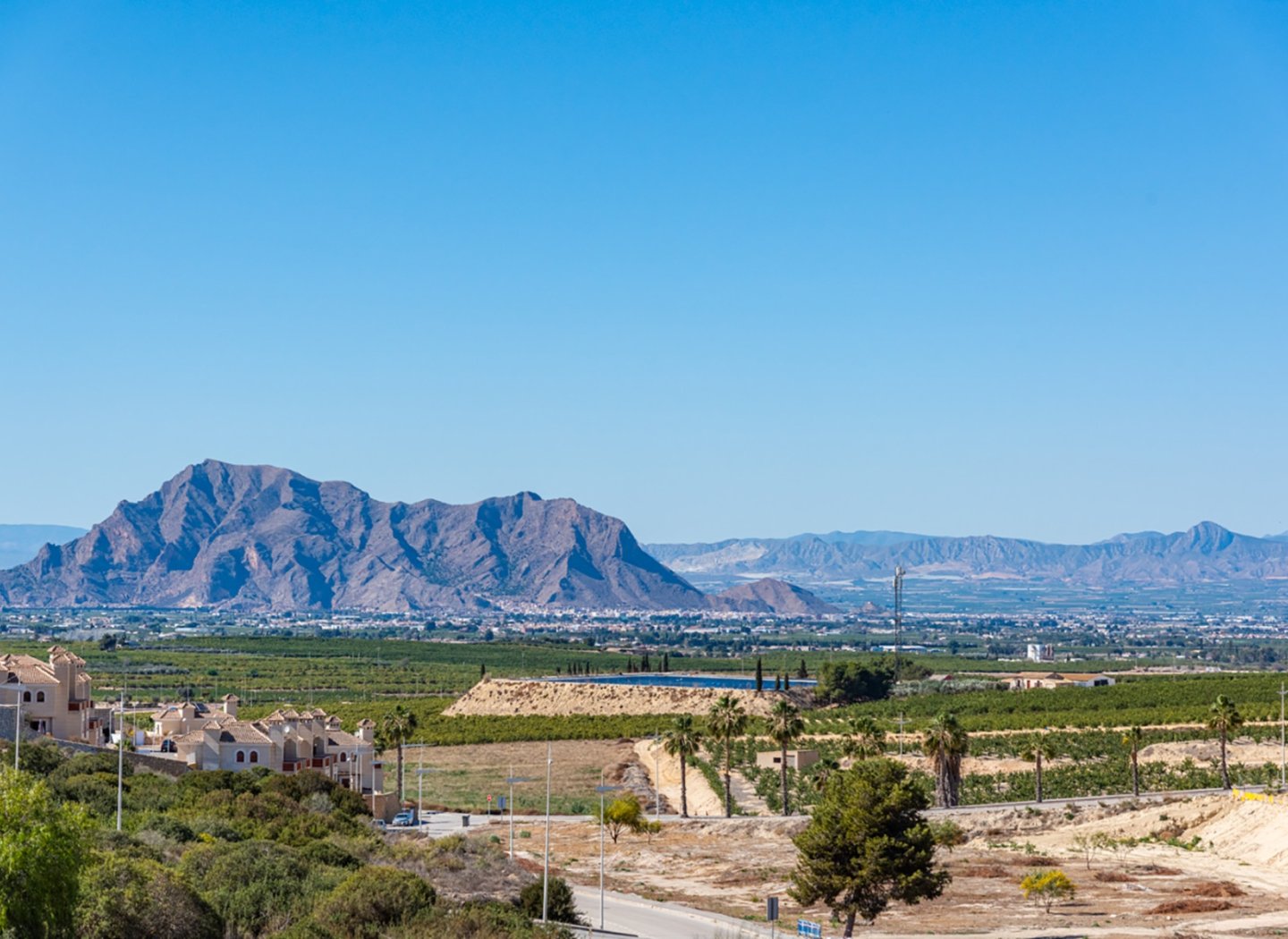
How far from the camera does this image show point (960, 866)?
58.2 m

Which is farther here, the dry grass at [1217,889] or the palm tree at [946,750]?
the palm tree at [946,750]

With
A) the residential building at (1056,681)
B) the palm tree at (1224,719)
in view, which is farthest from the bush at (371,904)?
the residential building at (1056,681)

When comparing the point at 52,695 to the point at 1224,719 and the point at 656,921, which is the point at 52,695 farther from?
the point at 1224,719

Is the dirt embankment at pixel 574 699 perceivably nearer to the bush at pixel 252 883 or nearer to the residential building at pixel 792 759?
the residential building at pixel 792 759

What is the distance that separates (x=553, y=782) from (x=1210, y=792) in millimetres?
35804

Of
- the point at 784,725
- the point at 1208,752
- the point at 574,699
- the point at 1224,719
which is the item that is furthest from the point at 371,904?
the point at 574,699

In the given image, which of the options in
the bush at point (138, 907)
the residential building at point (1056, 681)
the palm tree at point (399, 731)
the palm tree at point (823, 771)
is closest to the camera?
the bush at point (138, 907)

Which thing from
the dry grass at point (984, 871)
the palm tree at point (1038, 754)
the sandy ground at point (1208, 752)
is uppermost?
the palm tree at point (1038, 754)

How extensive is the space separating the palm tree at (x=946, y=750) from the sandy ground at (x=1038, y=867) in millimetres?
2978

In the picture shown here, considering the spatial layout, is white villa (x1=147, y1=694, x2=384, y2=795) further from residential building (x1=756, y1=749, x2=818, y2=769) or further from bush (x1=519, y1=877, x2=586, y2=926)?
bush (x1=519, y1=877, x2=586, y2=926)

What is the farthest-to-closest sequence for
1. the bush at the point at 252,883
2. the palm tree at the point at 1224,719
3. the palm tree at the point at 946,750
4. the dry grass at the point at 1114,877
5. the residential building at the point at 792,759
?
the residential building at the point at 792,759 → the palm tree at the point at 1224,719 → the palm tree at the point at 946,750 → the dry grass at the point at 1114,877 → the bush at the point at 252,883

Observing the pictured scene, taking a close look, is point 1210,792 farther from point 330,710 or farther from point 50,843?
point 330,710

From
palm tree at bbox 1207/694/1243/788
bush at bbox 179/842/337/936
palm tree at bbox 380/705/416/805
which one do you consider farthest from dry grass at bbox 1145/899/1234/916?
palm tree at bbox 380/705/416/805

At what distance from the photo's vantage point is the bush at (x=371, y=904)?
3244cm
